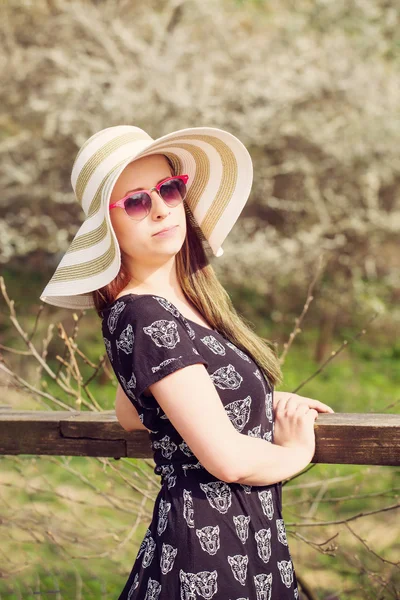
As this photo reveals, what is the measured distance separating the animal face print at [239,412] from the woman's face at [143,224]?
0.38 metres

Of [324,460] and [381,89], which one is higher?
[324,460]

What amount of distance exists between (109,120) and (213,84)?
1.12m

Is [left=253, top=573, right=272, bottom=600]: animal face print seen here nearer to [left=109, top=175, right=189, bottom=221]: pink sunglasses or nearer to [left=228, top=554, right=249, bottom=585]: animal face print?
[left=228, top=554, right=249, bottom=585]: animal face print

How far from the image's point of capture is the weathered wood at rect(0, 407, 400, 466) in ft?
6.04

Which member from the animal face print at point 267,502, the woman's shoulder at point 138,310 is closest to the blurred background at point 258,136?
the animal face print at point 267,502

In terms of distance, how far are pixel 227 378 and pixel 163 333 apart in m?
0.20

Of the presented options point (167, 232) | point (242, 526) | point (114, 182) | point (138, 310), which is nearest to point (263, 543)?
point (242, 526)

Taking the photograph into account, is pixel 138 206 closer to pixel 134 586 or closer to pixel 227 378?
pixel 227 378

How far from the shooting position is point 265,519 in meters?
1.76

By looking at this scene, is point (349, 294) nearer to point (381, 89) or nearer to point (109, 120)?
point (381, 89)

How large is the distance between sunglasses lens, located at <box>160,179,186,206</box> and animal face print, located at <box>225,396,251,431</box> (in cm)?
49

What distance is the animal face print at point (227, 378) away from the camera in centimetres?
171

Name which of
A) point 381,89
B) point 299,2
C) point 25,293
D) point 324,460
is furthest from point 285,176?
point 324,460

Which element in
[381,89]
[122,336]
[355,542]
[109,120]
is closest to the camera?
[122,336]
